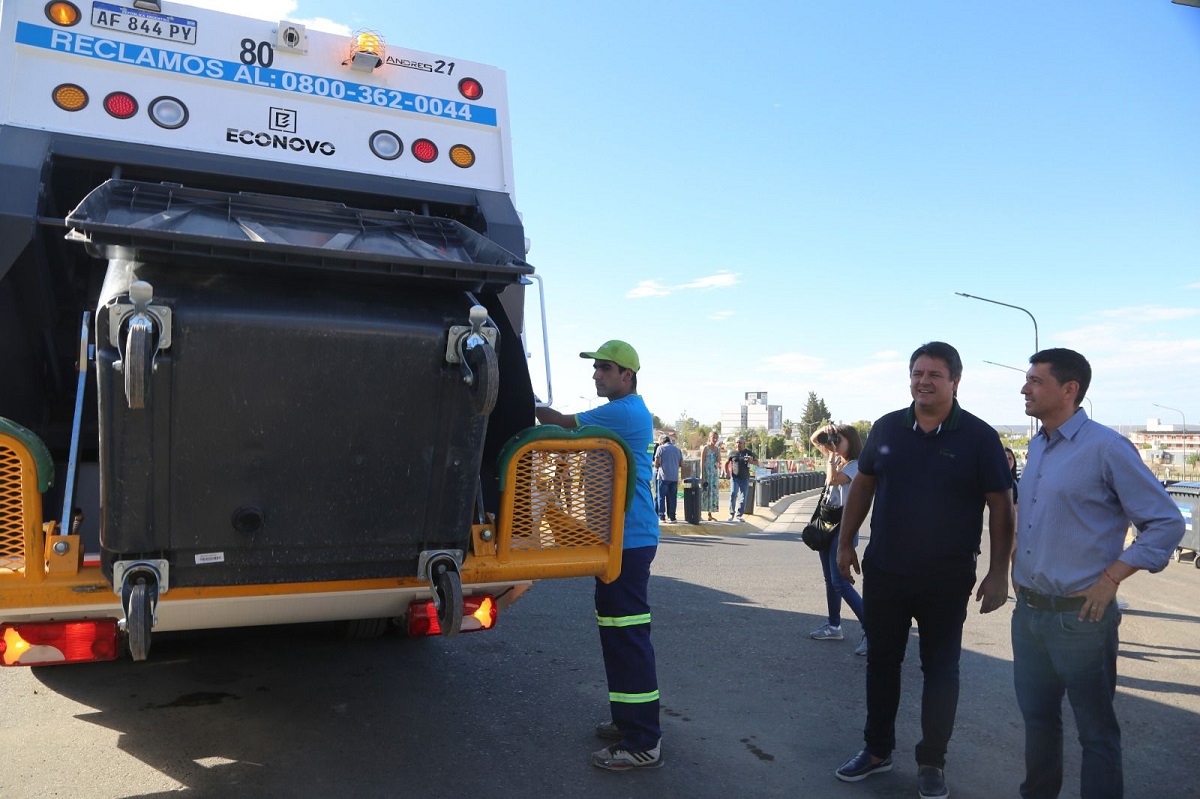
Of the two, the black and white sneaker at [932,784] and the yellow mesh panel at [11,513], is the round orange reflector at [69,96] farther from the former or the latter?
the black and white sneaker at [932,784]

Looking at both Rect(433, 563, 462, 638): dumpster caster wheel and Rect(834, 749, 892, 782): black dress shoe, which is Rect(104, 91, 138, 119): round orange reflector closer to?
Rect(433, 563, 462, 638): dumpster caster wheel

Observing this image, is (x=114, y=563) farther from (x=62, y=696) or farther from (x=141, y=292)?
(x=62, y=696)

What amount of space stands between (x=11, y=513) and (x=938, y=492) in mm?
3210

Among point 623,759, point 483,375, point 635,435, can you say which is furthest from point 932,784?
point 483,375

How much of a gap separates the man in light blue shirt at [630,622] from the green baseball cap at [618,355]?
0.17 metres

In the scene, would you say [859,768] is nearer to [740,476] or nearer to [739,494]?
[740,476]

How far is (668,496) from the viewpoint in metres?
15.7

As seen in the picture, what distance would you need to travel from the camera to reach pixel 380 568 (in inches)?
128

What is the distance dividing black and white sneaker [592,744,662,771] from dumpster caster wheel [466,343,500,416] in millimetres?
1729

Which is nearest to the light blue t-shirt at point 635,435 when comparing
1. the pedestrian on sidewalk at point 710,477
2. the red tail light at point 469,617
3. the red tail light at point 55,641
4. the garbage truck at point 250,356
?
the garbage truck at point 250,356

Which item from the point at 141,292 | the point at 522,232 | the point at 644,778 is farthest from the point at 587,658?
the point at 141,292

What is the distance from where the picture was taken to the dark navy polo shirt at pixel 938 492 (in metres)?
3.69

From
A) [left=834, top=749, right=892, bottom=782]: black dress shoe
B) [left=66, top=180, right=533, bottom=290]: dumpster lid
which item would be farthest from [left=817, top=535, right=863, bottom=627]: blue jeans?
[left=66, top=180, right=533, bottom=290]: dumpster lid

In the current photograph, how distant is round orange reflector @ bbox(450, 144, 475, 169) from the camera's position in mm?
4535
